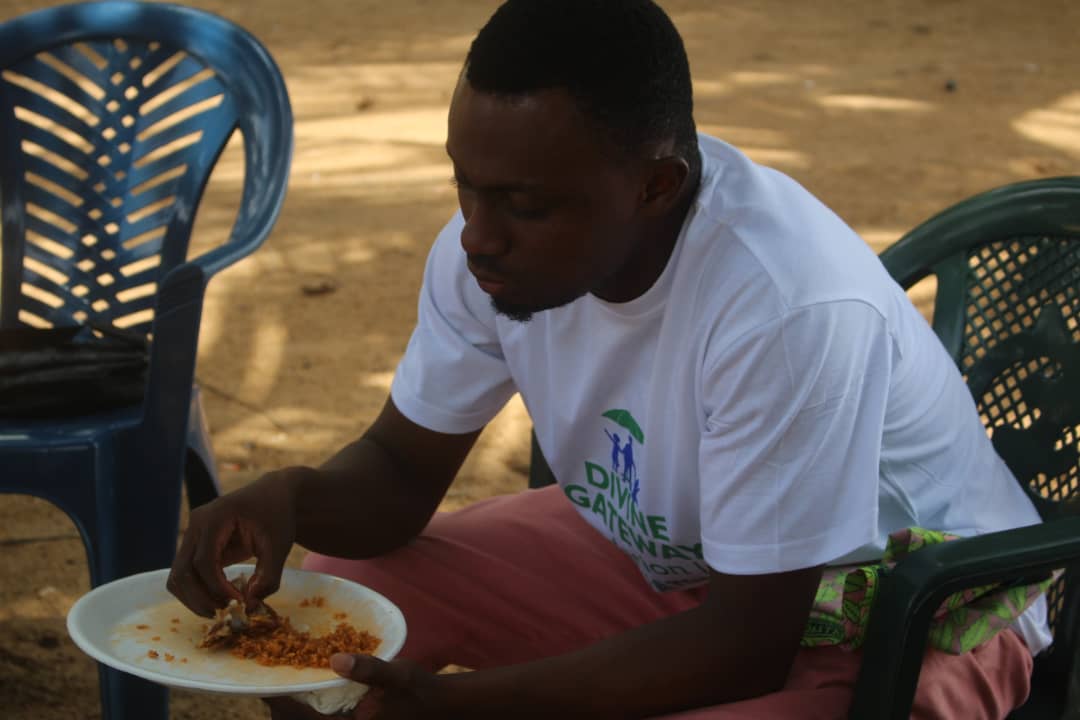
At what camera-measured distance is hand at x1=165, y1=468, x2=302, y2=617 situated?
1.85 metres

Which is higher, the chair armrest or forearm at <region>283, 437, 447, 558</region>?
the chair armrest

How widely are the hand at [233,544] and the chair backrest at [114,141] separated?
48.2 inches

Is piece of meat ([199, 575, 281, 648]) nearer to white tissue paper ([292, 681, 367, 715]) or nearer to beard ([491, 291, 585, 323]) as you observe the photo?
white tissue paper ([292, 681, 367, 715])

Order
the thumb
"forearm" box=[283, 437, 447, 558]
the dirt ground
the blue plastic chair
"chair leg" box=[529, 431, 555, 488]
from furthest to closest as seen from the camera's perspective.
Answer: the dirt ground < the blue plastic chair < "chair leg" box=[529, 431, 555, 488] < "forearm" box=[283, 437, 447, 558] < the thumb

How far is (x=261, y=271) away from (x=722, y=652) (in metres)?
3.54

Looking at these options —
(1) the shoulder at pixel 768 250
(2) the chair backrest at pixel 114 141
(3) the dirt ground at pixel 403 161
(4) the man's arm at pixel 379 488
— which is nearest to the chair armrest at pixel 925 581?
(1) the shoulder at pixel 768 250

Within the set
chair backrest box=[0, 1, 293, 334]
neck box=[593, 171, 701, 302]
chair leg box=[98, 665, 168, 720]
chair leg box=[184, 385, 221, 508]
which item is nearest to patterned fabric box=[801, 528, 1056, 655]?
neck box=[593, 171, 701, 302]

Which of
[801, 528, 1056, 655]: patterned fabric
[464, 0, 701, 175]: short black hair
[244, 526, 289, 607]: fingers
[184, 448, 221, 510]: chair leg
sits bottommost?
[184, 448, 221, 510]: chair leg

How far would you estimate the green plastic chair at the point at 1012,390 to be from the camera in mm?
1620

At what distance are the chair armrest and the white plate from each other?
59cm

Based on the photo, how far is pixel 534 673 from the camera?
5.67 feet

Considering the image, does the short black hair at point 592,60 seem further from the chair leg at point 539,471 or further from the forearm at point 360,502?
the chair leg at point 539,471

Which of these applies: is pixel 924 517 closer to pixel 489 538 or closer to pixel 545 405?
pixel 545 405

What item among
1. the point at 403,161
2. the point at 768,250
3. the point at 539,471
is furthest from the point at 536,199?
the point at 403,161
